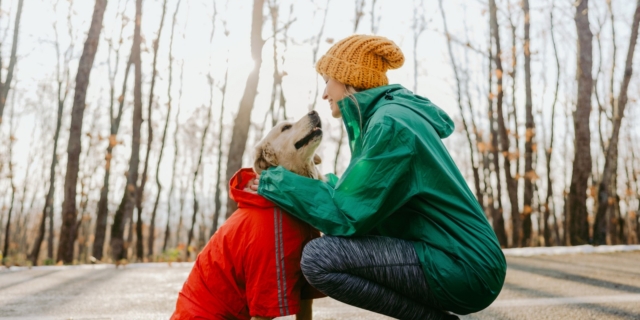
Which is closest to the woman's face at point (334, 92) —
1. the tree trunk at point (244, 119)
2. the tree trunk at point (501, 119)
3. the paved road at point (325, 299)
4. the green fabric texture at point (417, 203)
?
the green fabric texture at point (417, 203)

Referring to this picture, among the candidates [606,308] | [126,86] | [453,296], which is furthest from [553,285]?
[126,86]

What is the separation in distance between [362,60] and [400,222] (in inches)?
35.0

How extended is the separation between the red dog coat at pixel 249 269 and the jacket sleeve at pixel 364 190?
0.31 meters

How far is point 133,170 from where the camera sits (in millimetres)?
13633

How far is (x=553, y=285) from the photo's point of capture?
Answer: 16.8ft

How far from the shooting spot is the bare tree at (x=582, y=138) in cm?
1075

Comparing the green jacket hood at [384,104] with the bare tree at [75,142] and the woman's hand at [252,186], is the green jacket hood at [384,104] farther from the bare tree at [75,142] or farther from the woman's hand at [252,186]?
the bare tree at [75,142]

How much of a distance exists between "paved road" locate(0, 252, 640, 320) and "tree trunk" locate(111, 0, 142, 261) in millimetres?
5903

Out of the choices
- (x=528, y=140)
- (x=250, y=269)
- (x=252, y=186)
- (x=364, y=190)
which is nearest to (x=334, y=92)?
(x=252, y=186)

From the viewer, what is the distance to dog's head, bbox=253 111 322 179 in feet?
9.94

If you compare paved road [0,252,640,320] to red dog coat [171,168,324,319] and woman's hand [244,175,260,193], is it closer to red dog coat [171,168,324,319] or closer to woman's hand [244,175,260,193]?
red dog coat [171,168,324,319]

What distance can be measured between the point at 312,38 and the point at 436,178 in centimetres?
1939

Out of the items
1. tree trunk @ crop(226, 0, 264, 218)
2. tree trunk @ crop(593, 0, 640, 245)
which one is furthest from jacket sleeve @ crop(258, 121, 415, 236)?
tree trunk @ crop(593, 0, 640, 245)

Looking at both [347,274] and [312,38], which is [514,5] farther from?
[347,274]
